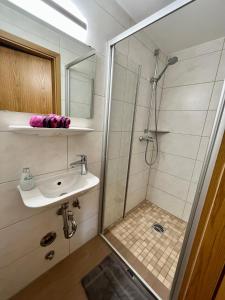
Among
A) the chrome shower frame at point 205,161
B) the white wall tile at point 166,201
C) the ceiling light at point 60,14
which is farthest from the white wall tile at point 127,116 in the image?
the white wall tile at point 166,201

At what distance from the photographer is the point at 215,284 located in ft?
1.51

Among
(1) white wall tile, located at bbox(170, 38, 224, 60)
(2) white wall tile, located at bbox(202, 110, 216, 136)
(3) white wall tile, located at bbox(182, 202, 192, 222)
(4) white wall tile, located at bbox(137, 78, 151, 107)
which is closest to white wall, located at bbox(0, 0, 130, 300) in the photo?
(4) white wall tile, located at bbox(137, 78, 151, 107)

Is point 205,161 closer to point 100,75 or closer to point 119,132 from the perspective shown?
point 119,132

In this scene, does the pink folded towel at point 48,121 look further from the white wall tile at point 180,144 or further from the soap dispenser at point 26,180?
the white wall tile at point 180,144

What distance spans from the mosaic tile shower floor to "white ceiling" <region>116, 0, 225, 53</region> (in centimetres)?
219

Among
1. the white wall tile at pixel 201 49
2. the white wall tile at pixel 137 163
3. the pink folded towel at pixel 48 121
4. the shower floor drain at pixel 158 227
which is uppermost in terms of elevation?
the white wall tile at pixel 201 49

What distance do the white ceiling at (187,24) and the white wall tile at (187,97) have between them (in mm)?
482

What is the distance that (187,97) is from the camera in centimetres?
170

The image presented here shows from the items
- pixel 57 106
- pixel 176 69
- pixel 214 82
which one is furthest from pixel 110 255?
pixel 176 69

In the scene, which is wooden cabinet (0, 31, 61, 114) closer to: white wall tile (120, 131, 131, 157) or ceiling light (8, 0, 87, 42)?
ceiling light (8, 0, 87, 42)

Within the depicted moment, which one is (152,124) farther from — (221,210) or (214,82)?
(221,210)

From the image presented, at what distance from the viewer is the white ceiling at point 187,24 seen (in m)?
1.10

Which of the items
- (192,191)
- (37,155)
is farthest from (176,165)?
(37,155)

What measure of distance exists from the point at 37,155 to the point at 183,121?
1.73 meters
